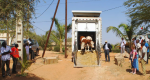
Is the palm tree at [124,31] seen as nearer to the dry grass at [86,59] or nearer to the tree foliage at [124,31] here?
the tree foliage at [124,31]

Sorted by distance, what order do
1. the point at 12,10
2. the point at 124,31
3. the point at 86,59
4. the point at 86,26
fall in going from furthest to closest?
the point at 124,31 < the point at 86,26 < the point at 86,59 < the point at 12,10

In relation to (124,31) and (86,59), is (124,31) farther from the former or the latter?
(86,59)

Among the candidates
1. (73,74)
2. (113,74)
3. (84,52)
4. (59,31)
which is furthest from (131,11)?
(59,31)

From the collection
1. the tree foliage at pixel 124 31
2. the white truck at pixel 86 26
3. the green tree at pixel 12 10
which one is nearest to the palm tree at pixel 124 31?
the tree foliage at pixel 124 31

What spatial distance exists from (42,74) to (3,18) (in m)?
4.18

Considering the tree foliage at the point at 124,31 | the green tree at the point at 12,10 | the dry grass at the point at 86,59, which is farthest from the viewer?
the tree foliage at the point at 124,31

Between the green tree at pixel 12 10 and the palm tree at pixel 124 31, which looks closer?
the green tree at pixel 12 10

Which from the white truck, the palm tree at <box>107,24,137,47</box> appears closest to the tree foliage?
the palm tree at <box>107,24,137,47</box>

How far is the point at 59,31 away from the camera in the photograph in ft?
68.9

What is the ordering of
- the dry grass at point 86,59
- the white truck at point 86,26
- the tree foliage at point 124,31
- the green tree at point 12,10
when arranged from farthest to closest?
the tree foliage at point 124,31
the white truck at point 86,26
the dry grass at point 86,59
the green tree at point 12,10

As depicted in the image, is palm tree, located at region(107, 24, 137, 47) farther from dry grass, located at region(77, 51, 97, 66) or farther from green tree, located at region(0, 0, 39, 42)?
green tree, located at region(0, 0, 39, 42)

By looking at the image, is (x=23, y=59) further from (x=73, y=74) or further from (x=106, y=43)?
(x=106, y=43)

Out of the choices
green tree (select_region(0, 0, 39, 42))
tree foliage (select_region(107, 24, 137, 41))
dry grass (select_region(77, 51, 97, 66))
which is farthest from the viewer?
tree foliage (select_region(107, 24, 137, 41))

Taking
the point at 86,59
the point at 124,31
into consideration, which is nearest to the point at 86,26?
the point at 86,59
